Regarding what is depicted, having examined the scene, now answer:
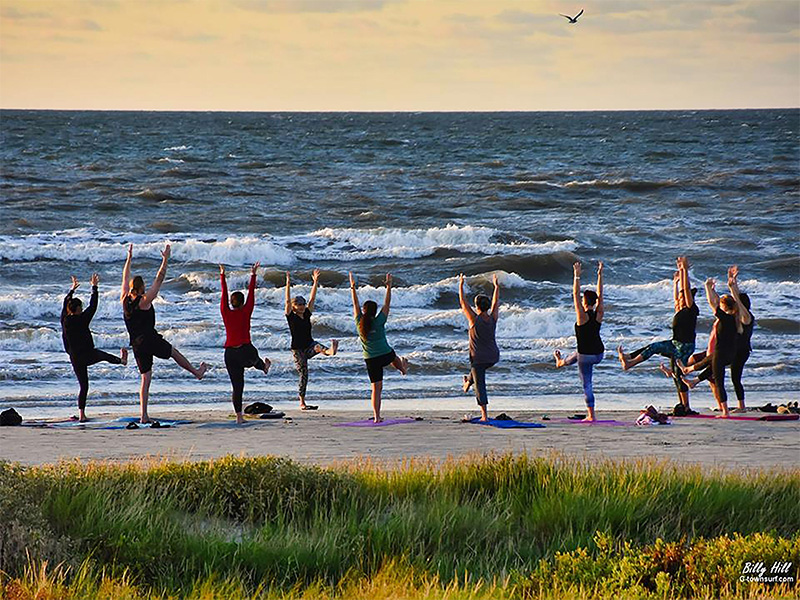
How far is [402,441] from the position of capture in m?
12.0

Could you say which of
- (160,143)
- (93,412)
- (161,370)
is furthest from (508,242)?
(160,143)

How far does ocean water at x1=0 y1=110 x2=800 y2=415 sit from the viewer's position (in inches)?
694

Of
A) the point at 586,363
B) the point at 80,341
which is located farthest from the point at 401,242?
the point at 80,341

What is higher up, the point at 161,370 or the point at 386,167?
the point at 386,167

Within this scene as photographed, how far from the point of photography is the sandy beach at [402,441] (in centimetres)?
1105

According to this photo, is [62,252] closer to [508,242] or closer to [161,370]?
[508,242]

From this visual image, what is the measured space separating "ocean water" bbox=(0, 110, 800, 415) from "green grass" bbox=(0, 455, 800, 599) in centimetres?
651

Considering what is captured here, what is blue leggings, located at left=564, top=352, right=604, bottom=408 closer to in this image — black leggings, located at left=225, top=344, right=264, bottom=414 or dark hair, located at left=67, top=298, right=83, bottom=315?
black leggings, located at left=225, top=344, right=264, bottom=414

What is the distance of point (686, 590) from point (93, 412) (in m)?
9.50

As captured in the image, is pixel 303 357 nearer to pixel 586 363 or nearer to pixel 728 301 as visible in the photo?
pixel 586 363

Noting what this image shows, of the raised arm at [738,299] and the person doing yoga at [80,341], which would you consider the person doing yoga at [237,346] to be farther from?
the raised arm at [738,299]

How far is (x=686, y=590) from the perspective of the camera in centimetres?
691

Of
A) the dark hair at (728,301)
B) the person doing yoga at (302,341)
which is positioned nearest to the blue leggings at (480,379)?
the person doing yoga at (302,341)

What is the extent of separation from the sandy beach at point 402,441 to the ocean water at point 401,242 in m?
2.39
